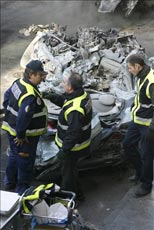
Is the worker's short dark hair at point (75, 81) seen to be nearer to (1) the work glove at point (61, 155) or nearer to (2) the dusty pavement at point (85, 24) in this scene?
(1) the work glove at point (61, 155)

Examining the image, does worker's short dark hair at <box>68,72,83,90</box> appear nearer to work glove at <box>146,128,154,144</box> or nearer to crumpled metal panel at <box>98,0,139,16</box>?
work glove at <box>146,128,154,144</box>

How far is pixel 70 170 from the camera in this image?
19.0 ft

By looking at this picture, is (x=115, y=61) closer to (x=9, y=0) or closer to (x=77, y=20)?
(x=77, y=20)

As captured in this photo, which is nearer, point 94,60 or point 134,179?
point 134,179

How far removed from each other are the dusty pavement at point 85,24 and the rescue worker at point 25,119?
2.51 ft

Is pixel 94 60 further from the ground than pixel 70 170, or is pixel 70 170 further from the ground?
pixel 94 60

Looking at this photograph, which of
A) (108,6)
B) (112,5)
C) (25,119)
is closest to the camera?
(25,119)

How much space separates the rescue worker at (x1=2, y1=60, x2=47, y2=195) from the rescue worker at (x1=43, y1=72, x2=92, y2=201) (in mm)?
264

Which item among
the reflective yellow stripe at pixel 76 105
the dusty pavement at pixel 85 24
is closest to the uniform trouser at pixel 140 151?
the dusty pavement at pixel 85 24

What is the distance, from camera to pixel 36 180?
249 inches

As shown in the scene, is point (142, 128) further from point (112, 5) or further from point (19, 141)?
point (112, 5)

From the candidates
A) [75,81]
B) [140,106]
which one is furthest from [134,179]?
[75,81]

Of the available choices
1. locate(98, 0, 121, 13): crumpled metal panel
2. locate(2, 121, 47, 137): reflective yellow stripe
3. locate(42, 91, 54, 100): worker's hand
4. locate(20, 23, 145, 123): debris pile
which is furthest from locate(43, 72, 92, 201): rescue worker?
locate(98, 0, 121, 13): crumpled metal panel

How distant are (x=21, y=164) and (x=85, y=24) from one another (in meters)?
7.13
